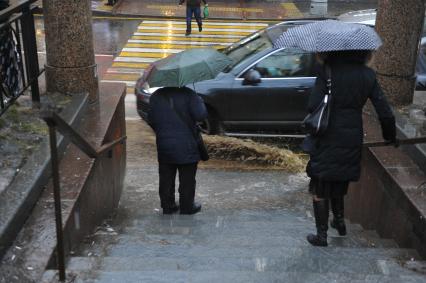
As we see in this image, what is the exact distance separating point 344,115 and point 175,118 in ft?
5.27

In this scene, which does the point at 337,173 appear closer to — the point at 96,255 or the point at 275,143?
the point at 96,255

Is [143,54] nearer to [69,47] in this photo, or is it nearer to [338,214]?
[69,47]

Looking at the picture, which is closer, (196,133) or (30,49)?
(196,133)

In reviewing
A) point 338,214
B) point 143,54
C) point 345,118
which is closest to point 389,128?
point 345,118

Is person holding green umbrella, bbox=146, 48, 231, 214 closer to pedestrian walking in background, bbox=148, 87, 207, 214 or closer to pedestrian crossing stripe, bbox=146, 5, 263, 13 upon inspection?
pedestrian walking in background, bbox=148, 87, 207, 214

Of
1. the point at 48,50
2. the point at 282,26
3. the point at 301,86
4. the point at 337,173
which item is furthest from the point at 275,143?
the point at 337,173

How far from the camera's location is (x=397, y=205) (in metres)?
4.83

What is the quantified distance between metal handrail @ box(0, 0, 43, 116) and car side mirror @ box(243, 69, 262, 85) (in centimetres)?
331

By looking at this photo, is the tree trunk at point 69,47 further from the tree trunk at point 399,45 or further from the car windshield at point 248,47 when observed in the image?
the tree trunk at point 399,45

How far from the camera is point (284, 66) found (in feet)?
27.6

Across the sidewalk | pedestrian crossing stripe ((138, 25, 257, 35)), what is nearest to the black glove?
pedestrian crossing stripe ((138, 25, 257, 35))

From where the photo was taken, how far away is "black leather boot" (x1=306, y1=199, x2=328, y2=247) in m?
4.39

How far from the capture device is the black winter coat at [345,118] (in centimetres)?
400

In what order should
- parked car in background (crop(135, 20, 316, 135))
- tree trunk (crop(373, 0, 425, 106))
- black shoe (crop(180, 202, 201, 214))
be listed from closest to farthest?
black shoe (crop(180, 202, 201, 214)), tree trunk (crop(373, 0, 425, 106)), parked car in background (crop(135, 20, 316, 135))
